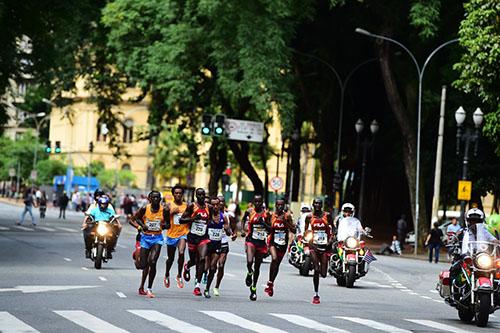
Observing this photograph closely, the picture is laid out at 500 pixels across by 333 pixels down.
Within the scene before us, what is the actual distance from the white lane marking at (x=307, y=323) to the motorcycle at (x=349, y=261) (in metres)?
9.43

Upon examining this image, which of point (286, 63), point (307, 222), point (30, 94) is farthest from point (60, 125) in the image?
point (307, 222)

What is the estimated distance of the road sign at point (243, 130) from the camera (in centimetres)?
5922

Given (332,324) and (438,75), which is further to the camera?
(438,75)

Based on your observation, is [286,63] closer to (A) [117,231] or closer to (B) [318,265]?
(A) [117,231]

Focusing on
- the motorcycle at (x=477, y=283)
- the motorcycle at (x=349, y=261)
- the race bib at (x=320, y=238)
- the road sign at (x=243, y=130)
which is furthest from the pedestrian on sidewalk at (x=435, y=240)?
the motorcycle at (x=477, y=283)

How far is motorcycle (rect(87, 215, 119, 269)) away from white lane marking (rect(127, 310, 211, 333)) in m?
11.8

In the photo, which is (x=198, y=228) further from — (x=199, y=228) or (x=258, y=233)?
(x=258, y=233)

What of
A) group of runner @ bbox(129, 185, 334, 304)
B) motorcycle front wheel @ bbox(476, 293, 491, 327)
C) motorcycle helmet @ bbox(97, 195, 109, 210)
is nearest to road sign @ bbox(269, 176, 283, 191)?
motorcycle helmet @ bbox(97, 195, 109, 210)

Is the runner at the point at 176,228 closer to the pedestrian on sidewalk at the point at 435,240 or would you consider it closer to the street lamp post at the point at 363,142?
the pedestrian on sidewalk at the point at 435,240

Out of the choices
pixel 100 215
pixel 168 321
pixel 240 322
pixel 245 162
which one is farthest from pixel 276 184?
pixel 168 321

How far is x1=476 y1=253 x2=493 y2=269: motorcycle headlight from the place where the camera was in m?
21.0

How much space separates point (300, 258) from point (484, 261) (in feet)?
45.3

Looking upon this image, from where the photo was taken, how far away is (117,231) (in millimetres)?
32969

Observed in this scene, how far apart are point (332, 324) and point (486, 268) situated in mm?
2654
